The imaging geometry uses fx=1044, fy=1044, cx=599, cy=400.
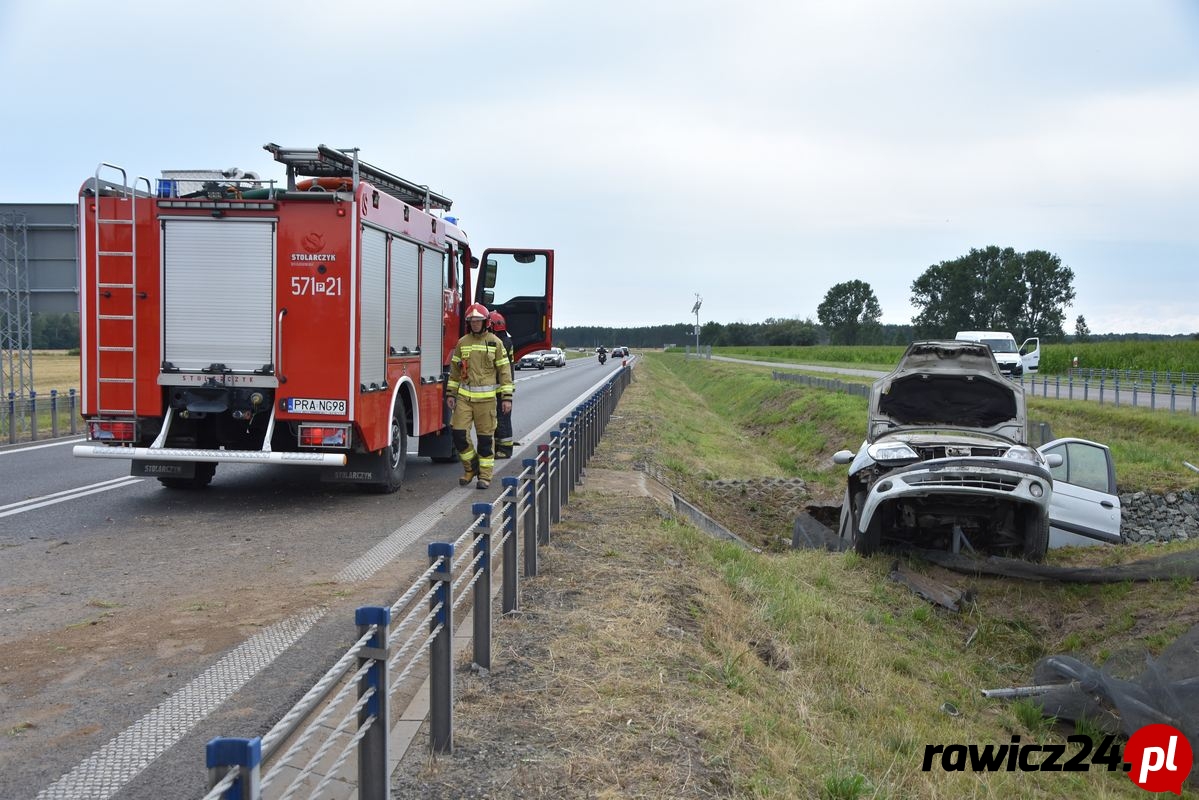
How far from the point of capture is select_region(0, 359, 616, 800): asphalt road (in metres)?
4.52

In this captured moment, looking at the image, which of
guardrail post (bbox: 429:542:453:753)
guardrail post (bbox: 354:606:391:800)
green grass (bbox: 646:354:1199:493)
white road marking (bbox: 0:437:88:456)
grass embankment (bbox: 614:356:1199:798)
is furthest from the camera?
green grass (bbox: 646:354:1199:493)

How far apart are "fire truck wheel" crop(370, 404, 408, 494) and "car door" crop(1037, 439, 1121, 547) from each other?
24.3ft

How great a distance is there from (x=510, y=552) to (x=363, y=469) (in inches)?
199

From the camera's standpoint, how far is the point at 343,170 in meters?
11.7

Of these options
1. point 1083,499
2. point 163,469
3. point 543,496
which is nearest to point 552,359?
point 1083,499

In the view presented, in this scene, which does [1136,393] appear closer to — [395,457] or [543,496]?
[395,457]

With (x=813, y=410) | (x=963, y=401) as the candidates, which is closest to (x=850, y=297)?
(x=813, y=410)

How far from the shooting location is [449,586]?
14.6 feet

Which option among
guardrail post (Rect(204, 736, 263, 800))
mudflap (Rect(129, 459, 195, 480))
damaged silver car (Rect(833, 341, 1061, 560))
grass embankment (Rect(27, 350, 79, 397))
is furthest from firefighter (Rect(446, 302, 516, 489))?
grass embankment (Rect(27, 350, 79, 397))

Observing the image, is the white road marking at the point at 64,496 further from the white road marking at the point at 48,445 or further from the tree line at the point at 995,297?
the tree line at the point at 995,297

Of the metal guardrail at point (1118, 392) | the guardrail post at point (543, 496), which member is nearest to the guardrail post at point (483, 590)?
the guardrail post at point (543, 496)

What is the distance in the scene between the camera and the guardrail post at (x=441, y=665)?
4.39m

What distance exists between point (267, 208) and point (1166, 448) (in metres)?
17.7

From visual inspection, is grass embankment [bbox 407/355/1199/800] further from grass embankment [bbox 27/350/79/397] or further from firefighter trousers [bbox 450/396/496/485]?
grass embankment [bbox 27/350/79/397]
